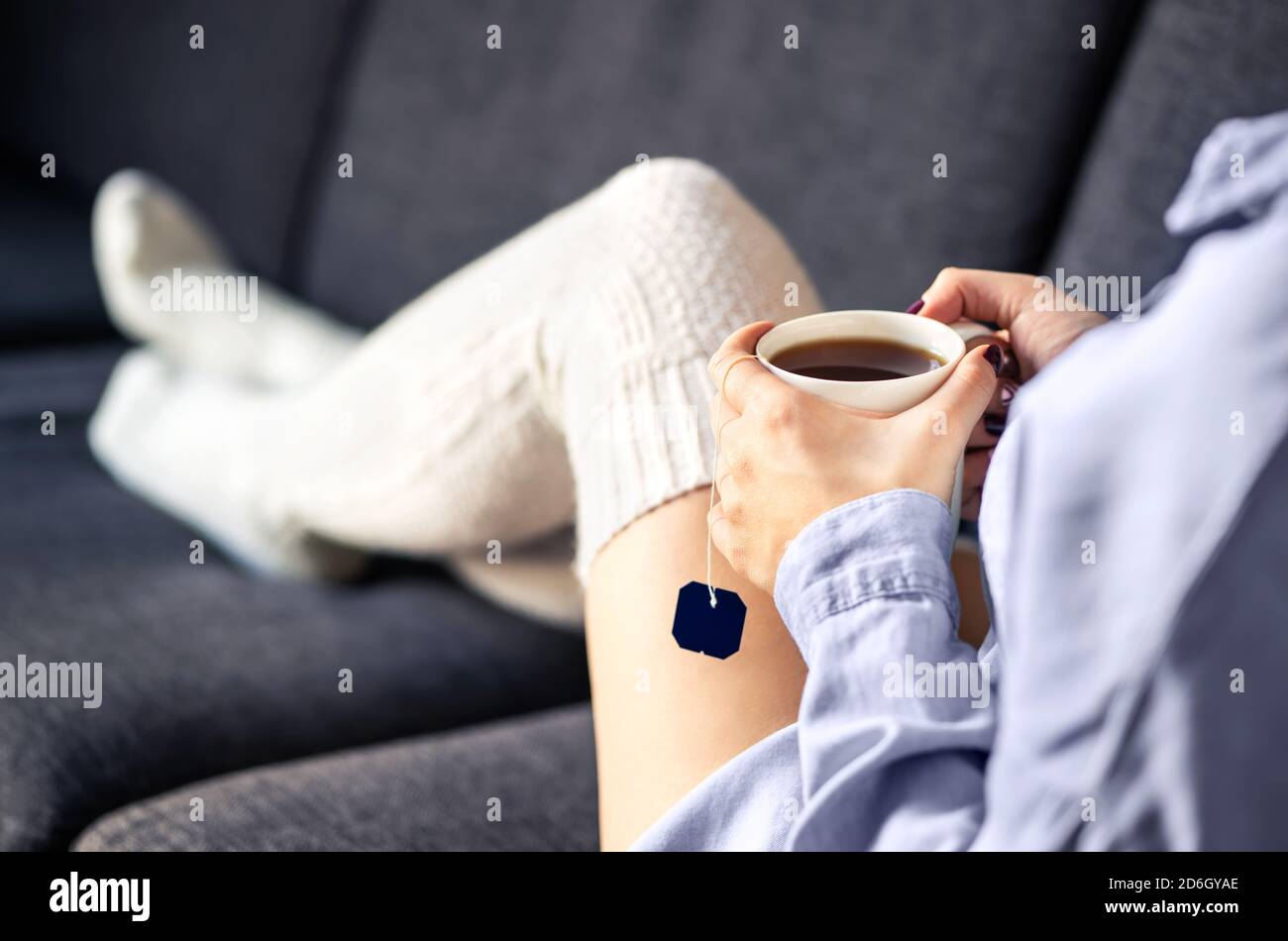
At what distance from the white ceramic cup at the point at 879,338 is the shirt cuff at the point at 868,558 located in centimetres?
4

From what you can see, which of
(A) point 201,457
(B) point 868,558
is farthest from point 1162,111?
(A) point 201,457

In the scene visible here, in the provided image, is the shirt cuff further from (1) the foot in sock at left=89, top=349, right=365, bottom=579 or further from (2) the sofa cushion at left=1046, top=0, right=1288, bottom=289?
(1) the foot in sock at left=89, top=349, right=365, bottom=579

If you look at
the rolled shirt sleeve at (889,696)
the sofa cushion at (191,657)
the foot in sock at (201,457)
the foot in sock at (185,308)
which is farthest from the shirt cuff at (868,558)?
the foot in sock at (185,308)

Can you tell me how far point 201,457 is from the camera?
112cm

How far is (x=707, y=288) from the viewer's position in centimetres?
73

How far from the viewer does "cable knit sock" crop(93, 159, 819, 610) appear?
69cm

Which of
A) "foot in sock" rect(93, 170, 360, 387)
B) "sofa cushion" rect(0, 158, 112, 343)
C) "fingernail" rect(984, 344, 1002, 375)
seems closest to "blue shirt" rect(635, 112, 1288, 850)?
"fingernail" rect(984, 344, 1002, 375)

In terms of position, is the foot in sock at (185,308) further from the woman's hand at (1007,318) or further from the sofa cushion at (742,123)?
the woman's hand at (1007,318)

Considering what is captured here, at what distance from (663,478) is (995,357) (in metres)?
0.19

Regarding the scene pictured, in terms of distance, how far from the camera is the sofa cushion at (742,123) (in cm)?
101

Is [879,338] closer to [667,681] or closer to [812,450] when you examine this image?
[812,450]

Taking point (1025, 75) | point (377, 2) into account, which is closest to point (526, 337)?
point (1025, 75)

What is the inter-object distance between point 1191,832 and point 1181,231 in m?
0.25
